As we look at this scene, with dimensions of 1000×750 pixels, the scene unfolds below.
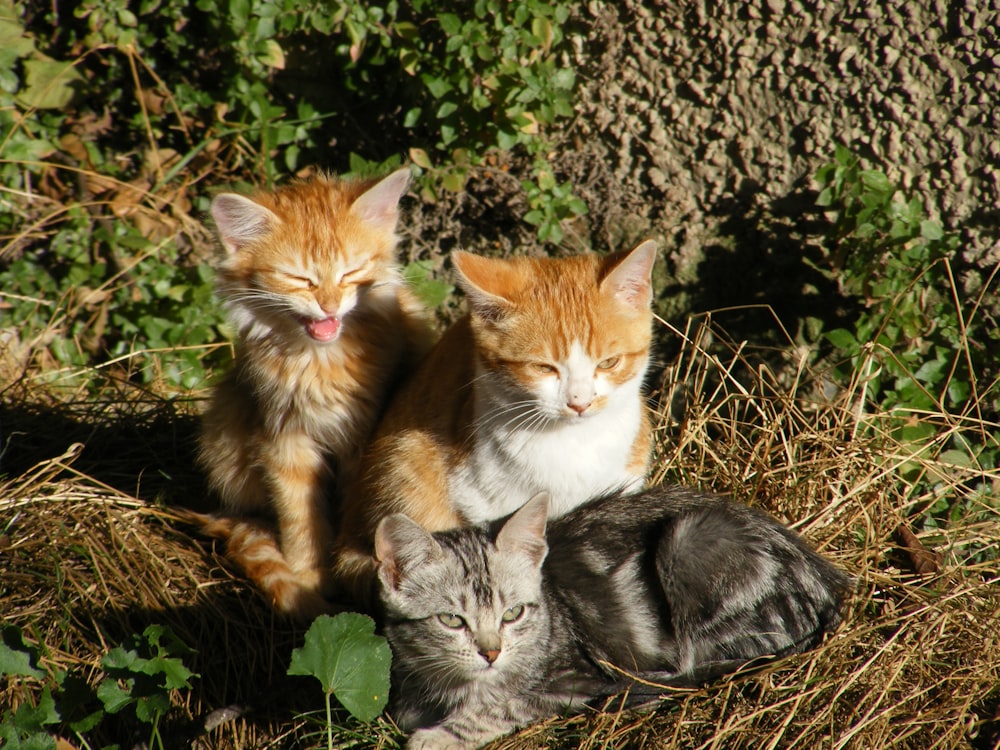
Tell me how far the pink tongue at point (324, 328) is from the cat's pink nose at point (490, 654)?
3.28 feet

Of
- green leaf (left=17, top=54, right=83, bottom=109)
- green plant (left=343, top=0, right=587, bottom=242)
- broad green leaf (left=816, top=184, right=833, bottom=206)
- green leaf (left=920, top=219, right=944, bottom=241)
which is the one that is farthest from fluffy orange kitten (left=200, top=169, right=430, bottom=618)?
green leaf (left=17, top=54, right=83, bottom=109)

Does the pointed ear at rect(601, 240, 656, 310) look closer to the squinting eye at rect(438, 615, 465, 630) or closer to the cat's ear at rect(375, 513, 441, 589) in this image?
the cat's ear at rect(375, 513, 441, 589)

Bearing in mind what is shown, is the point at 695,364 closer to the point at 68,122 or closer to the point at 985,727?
the point at 985,727

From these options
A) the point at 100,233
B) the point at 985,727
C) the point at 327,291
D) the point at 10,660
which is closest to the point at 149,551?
the point at 10,660

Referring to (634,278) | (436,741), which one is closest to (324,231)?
(634,278)

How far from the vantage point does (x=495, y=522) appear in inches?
97.0

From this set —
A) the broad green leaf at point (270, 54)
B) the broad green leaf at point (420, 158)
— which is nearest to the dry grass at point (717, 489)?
the broad green leaf at point (420, 158)

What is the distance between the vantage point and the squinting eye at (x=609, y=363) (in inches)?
99.3

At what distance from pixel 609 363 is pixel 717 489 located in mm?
833

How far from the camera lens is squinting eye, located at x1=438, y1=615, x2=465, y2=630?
2.29 m

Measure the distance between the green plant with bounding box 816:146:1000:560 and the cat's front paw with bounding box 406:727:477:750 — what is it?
1.73 m

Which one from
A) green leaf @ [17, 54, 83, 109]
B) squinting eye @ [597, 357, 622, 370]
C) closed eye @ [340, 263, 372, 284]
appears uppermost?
green leaf @ [17, 54, 83, 109]

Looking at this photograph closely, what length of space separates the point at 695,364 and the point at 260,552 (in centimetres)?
183

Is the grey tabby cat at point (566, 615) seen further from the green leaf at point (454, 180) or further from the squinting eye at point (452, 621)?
the green leaf at point (454, 180)
